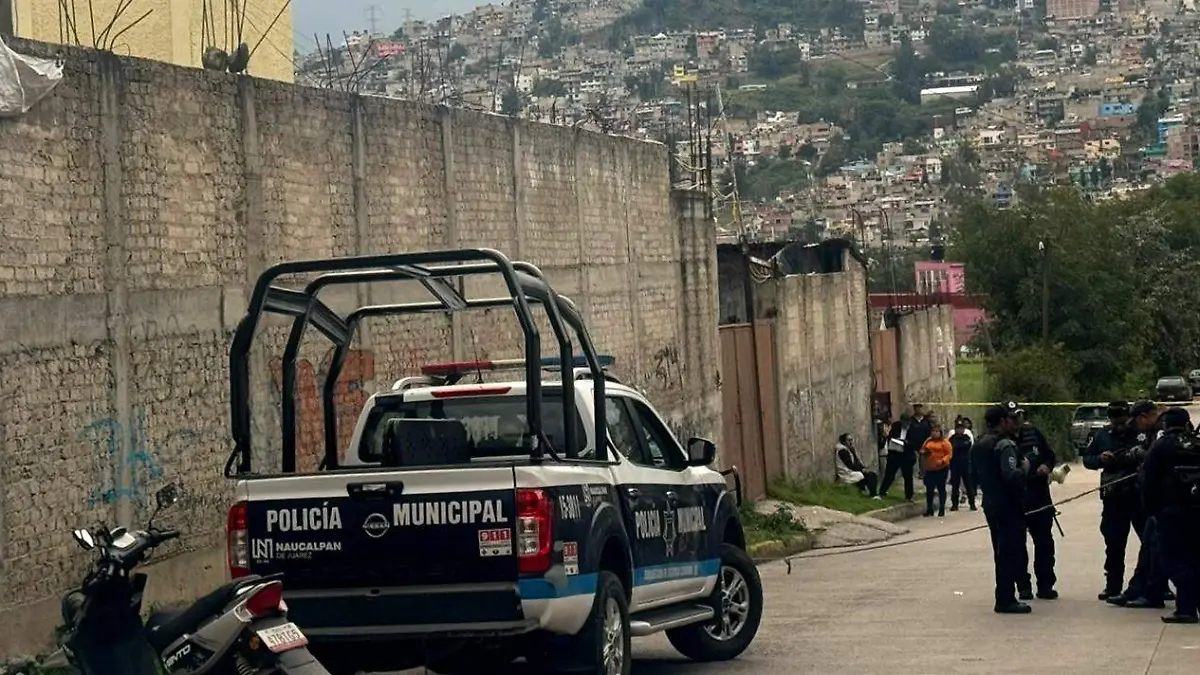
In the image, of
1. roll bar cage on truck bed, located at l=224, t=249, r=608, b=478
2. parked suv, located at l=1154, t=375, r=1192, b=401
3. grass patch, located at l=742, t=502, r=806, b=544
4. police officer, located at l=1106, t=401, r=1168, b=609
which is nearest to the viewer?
roll bar cage on truck bed, located at l=224, t=249, r=608, b=478

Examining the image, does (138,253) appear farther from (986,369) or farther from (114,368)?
(986,369)

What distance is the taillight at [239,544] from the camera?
10367 mm

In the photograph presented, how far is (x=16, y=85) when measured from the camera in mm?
11992

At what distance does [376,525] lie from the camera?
33.3 ft

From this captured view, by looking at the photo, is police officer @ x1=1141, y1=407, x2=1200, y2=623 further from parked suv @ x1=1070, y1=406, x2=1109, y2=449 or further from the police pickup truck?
parked suv @ x1=1070, y1=406, x2=1109, y2=449

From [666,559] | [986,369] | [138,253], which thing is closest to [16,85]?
[138,253]

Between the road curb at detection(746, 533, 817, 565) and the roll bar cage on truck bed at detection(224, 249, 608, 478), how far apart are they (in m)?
9.96

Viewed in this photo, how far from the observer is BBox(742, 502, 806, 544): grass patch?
23.4m

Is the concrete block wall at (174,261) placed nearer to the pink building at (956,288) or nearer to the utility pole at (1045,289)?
the utility pole at (1045,289)

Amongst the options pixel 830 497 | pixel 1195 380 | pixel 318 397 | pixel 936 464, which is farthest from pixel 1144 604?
pixel 1195 380

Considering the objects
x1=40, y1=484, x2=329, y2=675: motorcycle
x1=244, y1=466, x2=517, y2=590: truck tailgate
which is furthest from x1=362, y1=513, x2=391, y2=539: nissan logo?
x1=40, y1=484, x2=329, y2=675: motorcycle

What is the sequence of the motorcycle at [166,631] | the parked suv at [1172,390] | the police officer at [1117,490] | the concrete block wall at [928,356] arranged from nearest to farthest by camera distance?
the motorcycle at [166,631]
the police officer at [1117,490]
the concrete block wall at [928,356]
the parked suv at [1172,390]

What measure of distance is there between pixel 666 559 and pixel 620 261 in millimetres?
12616

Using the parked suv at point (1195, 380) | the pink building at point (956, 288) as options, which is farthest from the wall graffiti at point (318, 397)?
the parked suv at point (1195, 380)
